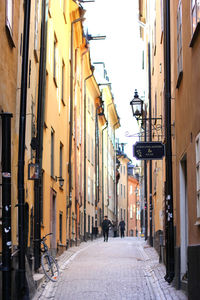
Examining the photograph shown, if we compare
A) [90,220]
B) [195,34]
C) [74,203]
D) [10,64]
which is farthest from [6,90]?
[90,220]

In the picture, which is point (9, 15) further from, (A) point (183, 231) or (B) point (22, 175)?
(A) point (183, 231)

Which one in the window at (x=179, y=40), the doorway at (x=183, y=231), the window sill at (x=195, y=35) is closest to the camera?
the window sill at (x=195, y=35)

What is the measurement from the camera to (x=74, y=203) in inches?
1046

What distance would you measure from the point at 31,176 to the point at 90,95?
24819mm

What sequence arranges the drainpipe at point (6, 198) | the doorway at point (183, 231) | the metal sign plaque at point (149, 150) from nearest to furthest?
1. the drainpipe at point (6, 198)
2. the doorway at point (183, 231)
3. the metal sign plaque at point (149, 150)

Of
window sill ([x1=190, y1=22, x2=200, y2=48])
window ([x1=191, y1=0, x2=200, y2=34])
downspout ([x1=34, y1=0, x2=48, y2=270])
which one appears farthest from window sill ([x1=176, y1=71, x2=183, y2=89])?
downspout ([x1=34, y1=0, x2=48, y2=270])

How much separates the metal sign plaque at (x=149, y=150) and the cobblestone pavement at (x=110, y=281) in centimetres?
269

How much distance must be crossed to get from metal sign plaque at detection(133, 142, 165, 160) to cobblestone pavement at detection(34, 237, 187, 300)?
2688mm

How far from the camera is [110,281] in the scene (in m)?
13.1

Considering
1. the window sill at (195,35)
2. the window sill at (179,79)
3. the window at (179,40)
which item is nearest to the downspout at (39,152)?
the window sill at (179,79)

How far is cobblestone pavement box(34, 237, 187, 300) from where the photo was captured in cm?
1125

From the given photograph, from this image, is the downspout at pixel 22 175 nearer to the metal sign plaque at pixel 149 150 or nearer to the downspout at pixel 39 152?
the downspout at pixel 39 152

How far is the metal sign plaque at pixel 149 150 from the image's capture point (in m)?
13.8

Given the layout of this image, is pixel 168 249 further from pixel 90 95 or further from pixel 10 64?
pixel 90 95
